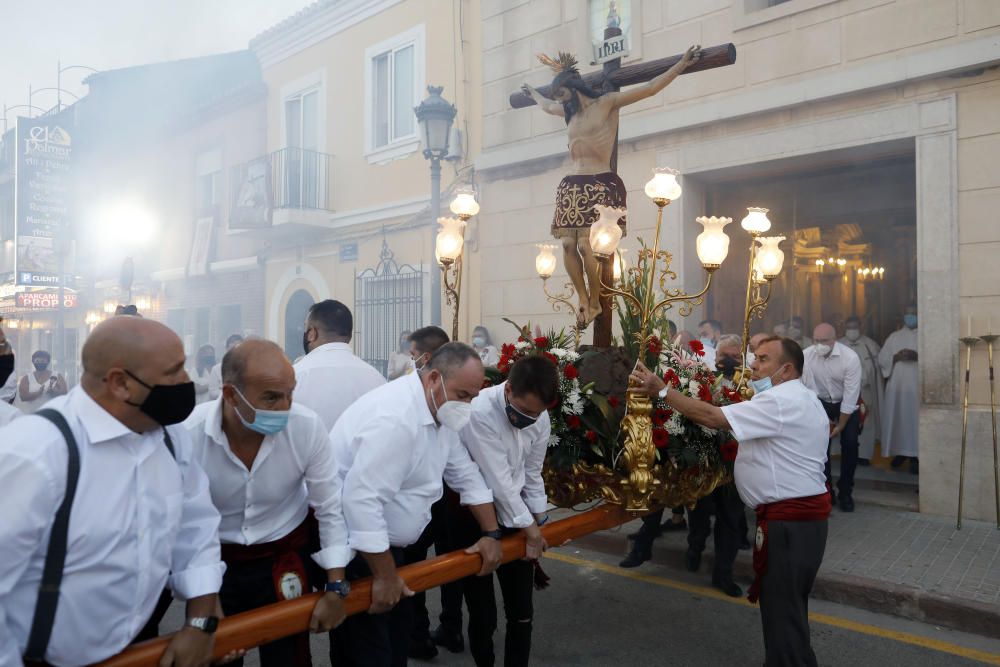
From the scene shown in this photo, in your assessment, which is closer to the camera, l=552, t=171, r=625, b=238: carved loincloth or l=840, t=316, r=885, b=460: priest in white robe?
l=552, t=171, r=625, b=238: carved loincloth

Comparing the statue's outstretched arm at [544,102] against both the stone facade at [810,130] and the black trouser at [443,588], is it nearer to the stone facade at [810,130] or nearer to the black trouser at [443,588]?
the black trouser at [443,588]

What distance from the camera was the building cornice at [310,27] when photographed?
1319 cm

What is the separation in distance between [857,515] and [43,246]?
70.9 feet

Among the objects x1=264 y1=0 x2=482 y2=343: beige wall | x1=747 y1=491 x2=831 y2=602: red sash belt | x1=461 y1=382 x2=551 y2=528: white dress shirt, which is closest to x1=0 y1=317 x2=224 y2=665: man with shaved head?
x1=461 y1=382 x2=551 y2=528: white dress shirt

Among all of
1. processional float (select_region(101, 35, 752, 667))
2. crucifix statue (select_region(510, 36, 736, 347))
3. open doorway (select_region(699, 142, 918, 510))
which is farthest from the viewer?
open doorway (select_region(699, 142, 918, 510))

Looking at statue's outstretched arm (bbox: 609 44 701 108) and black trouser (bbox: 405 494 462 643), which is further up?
statue's outstretched arm (bbox: 609 44 701 108)

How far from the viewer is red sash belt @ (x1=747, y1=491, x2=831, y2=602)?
3.57 metres

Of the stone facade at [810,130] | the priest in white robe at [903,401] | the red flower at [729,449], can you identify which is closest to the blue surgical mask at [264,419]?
the red flower at [729,449]

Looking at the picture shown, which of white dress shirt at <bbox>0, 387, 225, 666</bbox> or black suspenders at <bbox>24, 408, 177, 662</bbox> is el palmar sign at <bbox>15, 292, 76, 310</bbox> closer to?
white dress shirt at <bbox>0, 387, 225, 666</bbox>

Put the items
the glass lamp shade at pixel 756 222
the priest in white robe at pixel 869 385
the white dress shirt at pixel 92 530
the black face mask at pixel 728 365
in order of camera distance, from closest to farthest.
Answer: the white dress shirt at pixel 92 530 < the glass lamp shade at pixel 756 222 < the black face mask at pixel 728 365 < the priest in white robe at pixel 869 385

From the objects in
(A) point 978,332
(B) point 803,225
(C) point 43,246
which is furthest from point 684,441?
(C) point 43,246

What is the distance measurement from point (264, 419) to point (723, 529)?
3.77 m

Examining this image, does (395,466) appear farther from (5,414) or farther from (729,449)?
(729,449)

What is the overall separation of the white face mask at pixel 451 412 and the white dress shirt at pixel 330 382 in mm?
1316
